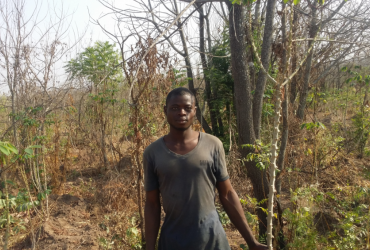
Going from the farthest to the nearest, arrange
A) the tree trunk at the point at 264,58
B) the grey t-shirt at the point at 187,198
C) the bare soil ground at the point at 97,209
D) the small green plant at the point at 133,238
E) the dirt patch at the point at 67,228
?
the dirt patch at the point at 67,228, the bare soil ground at the point at 97,209, the small green plant at the point at 133,238, the tree trunk at the point at 264,58, the grey t-shirt at the point at 187,198

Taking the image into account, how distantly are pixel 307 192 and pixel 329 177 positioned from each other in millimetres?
2115

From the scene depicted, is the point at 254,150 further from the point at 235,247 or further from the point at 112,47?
the point at 112,47

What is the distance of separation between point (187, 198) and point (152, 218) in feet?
0.97

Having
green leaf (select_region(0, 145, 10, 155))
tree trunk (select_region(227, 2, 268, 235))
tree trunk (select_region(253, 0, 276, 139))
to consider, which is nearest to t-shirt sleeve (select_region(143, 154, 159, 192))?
green leaf (select_region(0, 145, 10, 155))

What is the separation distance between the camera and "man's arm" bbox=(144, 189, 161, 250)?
1592mm

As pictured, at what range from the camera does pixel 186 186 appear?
1.49 meters

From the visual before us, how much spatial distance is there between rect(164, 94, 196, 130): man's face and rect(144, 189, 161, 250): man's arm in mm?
434

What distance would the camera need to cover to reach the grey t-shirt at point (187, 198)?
1.49 m

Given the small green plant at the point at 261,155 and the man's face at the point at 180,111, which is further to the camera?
the small green plant at the point at 261,155

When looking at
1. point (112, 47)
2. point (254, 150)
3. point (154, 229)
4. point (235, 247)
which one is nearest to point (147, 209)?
point (154, 229)

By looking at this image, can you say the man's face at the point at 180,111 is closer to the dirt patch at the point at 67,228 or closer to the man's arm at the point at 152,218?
the man's arm at the point at 152,218

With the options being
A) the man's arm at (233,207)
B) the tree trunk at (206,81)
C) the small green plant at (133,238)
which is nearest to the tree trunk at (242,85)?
the man's arm at (233,207)

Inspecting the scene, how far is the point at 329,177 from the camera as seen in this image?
4129 mm

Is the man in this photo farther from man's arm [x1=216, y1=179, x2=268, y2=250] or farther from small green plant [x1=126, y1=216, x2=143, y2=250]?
small green plant [x1=126, y1=216, x2=143, y2=250]
